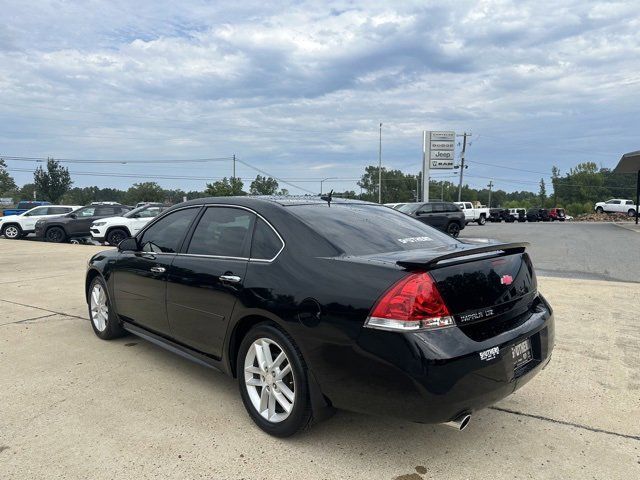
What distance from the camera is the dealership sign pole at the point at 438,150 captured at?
41.1 meters

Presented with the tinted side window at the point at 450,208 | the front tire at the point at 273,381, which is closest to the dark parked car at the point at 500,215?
the tinted side window at the point at 450,208

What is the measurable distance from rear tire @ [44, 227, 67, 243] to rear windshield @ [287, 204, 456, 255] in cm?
1895

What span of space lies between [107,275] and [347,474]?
334 centimetres

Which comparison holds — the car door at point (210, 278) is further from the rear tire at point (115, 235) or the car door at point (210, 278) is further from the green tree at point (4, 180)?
the green tree at point (4, 180)

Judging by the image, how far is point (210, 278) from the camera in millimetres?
3453

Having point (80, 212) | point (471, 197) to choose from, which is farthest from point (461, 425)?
point (471, 197)

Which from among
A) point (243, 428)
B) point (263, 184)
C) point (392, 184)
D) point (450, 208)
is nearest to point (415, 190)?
point (392, 184)

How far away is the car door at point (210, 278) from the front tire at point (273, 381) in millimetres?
291

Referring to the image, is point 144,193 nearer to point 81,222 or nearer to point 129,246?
point 81,222

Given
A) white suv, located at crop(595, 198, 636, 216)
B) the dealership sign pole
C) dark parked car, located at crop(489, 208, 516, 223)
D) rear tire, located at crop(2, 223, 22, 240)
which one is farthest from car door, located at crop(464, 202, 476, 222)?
rear tire, located at crop(2, 223, 22, 240)

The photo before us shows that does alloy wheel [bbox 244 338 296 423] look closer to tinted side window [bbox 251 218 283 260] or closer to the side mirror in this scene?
tinted side window [bbox 251 218 283 260]

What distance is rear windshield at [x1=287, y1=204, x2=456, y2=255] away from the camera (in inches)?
124

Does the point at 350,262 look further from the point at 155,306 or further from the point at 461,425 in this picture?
the point at 155,306

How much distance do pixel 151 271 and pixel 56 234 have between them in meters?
18.0
